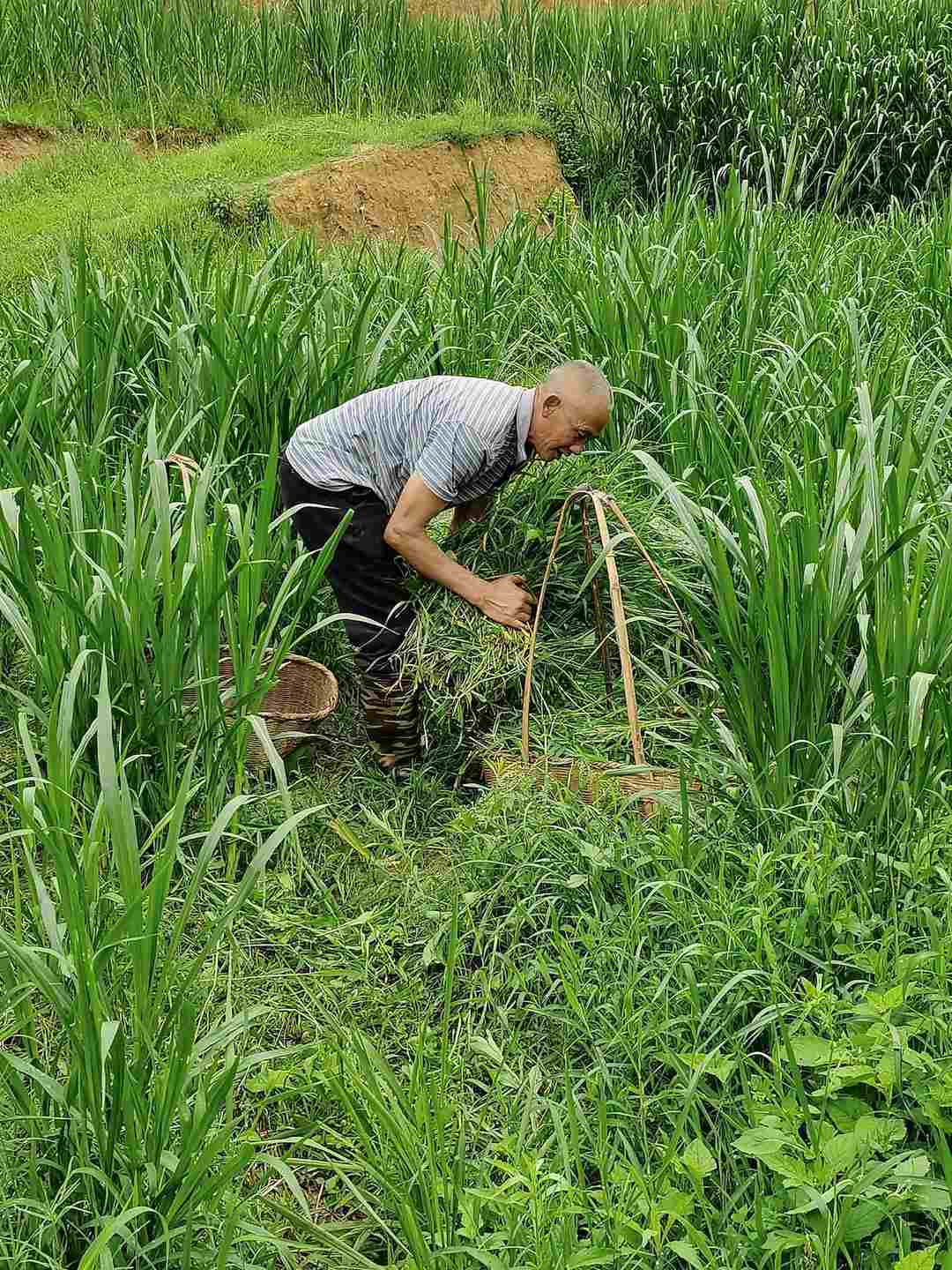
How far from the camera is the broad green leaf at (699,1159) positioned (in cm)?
163

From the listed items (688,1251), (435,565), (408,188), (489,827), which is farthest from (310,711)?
(408,188)

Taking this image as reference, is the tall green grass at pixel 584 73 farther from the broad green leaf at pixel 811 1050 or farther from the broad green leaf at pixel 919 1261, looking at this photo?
the broad green leaf at pixel 919 1261

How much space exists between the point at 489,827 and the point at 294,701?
2.46 ft

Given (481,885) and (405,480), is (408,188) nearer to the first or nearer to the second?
(405,480)

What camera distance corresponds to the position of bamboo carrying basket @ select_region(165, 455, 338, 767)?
2.70 m

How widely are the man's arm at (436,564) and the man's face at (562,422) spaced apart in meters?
0.26

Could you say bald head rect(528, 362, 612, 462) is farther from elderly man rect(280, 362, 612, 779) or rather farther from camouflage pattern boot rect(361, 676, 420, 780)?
camouflage pattern boot rect(361, 676, 420, 780)

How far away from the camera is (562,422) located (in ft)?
8.84

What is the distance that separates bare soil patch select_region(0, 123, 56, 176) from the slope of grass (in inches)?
6.5

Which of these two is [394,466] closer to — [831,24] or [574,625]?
[574,625]

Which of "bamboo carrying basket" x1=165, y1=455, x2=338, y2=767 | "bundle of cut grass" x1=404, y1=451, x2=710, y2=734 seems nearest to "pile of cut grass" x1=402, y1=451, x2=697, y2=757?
"bundle of cut grass" x1=404, y1=451, x2=710, y2=734

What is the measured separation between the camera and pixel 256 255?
16.5 ft

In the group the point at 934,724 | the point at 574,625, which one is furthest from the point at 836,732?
the point at 574,625

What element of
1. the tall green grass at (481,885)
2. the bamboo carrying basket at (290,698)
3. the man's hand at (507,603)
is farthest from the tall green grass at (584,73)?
the bamboo carrying basket at (290,698)
